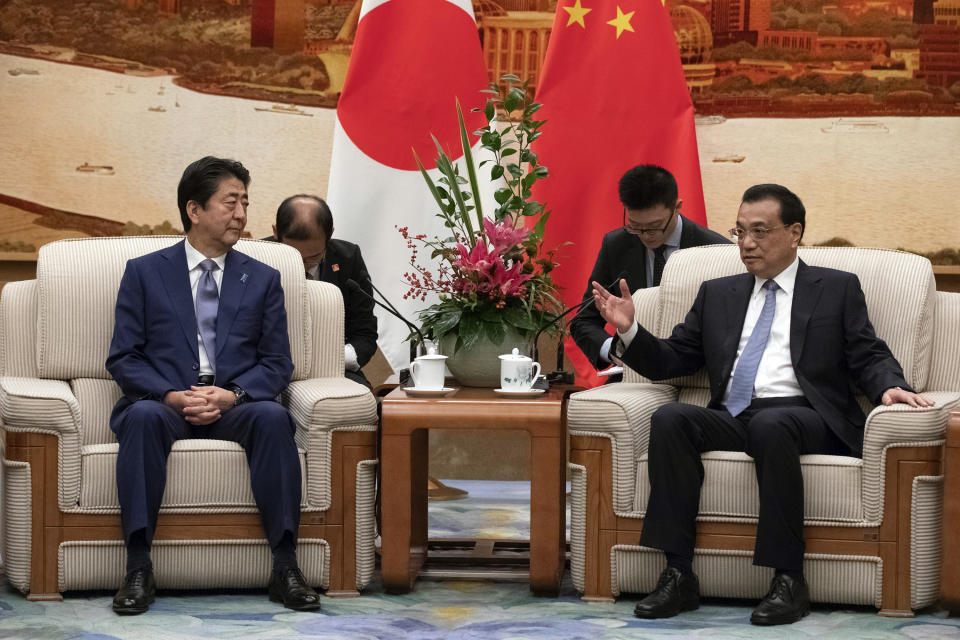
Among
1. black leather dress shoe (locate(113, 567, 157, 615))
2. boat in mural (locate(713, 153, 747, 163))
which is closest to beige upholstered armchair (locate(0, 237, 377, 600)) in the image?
black leather dress shoe (locate(113, 567, 157, 615))

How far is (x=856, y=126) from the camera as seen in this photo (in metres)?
5.04

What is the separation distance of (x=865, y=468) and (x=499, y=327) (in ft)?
3.69

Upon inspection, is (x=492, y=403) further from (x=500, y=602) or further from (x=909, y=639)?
(x=909, y=639)

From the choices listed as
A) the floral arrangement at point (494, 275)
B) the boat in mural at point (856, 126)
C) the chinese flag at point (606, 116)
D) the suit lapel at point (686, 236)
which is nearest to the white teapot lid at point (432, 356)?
the floral arrangement at point (494, 275)

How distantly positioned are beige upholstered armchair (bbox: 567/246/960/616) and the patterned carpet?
0.29 feet

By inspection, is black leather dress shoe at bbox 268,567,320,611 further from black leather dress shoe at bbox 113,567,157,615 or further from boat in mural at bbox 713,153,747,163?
boat in mural at bbox 713,153,747,163

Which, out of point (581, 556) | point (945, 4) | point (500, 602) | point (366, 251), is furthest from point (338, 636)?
point (945, 4)

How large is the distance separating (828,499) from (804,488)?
7cm

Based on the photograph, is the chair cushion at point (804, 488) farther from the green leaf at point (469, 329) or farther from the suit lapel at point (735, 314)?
the green leaf at point (469, 329)

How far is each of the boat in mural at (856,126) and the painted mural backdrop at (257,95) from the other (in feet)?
0.05

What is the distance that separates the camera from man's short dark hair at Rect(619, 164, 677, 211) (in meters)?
3.90

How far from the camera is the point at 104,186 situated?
5.20m

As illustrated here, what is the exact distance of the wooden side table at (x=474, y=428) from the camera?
3.12 m

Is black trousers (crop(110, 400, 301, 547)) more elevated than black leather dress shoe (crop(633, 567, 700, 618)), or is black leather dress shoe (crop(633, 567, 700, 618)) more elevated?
black trousers (crop(110, 400, 301, 547))
